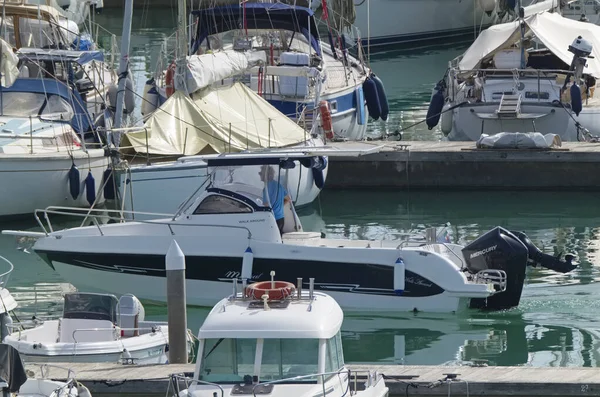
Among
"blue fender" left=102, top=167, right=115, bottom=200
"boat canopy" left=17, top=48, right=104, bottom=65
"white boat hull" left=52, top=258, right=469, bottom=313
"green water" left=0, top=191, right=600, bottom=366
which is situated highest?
"boat canopy" left=17, top=48, right=104, bottom=65

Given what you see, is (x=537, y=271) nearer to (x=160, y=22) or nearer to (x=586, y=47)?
(x=586, y=47)

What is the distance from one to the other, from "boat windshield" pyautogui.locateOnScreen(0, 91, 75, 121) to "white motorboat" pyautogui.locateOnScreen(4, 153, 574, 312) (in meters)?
6.41

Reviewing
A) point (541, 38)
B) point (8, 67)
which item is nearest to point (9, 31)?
point (8, 67)

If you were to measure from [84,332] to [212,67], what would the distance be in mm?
10185

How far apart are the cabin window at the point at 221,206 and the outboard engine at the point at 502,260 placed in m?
3.00

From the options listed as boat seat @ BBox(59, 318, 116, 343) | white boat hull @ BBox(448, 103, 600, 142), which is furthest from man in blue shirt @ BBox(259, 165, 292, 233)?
white boat hull @ BBox(448, 103, 600, 142)

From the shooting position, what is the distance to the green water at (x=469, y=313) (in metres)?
17.3

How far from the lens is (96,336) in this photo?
1540cm

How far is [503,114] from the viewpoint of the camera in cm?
2747

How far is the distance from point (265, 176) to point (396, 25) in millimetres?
29881

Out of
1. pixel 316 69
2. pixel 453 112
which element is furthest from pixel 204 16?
pixel 453 112

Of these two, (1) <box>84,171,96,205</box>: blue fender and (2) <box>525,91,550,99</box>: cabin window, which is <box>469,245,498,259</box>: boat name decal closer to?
(1) <box>84,171,96,205</box>: blue fender

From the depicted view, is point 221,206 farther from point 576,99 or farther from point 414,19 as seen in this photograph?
point 414,19

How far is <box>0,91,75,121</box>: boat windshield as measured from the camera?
24562 millimetres
